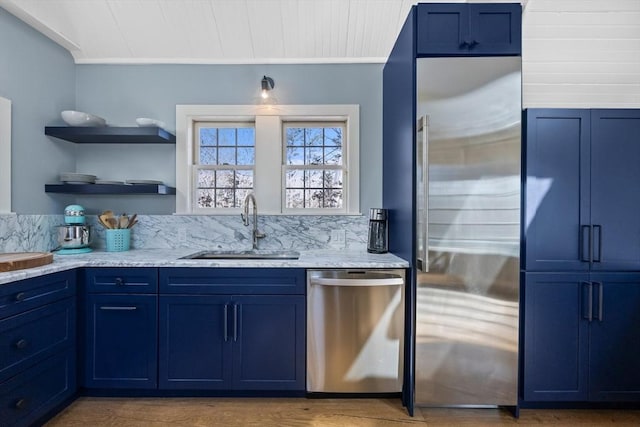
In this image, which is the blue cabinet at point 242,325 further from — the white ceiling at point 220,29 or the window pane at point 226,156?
the white ceiling at point 220,29

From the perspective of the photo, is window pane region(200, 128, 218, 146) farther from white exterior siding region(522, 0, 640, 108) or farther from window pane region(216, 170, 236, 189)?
white exterior siding region(522, 0, 640, 108)

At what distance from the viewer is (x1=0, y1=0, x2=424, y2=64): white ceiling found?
250 cm

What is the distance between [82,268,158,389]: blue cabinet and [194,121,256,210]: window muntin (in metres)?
1.01

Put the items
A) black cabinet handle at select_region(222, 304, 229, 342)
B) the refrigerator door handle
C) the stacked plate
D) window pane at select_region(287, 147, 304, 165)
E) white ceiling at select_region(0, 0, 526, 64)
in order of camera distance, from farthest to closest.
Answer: window pane at select_region(287, 147, 304, 165) < the stacked plate < white ceiling at select_region(0, 0, 526, 64) < black cabinet handle at select_region(222, 304, 229, 342) < the refrigerator door handle

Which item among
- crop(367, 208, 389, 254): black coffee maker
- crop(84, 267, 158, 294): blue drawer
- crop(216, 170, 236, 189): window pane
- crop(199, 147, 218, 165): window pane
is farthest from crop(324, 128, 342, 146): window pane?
crop(84, 267, 158, 294): blue drawer

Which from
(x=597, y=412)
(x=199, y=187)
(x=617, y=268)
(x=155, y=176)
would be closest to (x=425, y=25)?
(x=617, y=268)

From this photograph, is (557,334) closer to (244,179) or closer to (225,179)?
(244,179)

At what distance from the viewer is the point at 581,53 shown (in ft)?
7.41

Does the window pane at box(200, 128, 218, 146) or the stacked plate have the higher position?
the window pane at box(200, 128, 218, 146)

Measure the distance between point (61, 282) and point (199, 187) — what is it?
4.23 ft

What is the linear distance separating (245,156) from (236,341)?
63.0 inches

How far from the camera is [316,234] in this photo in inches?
113

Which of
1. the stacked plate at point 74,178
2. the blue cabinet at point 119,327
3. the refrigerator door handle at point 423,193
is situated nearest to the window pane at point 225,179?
the stacked plate at point 74,178

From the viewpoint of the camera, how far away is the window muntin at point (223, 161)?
3.00 meters
